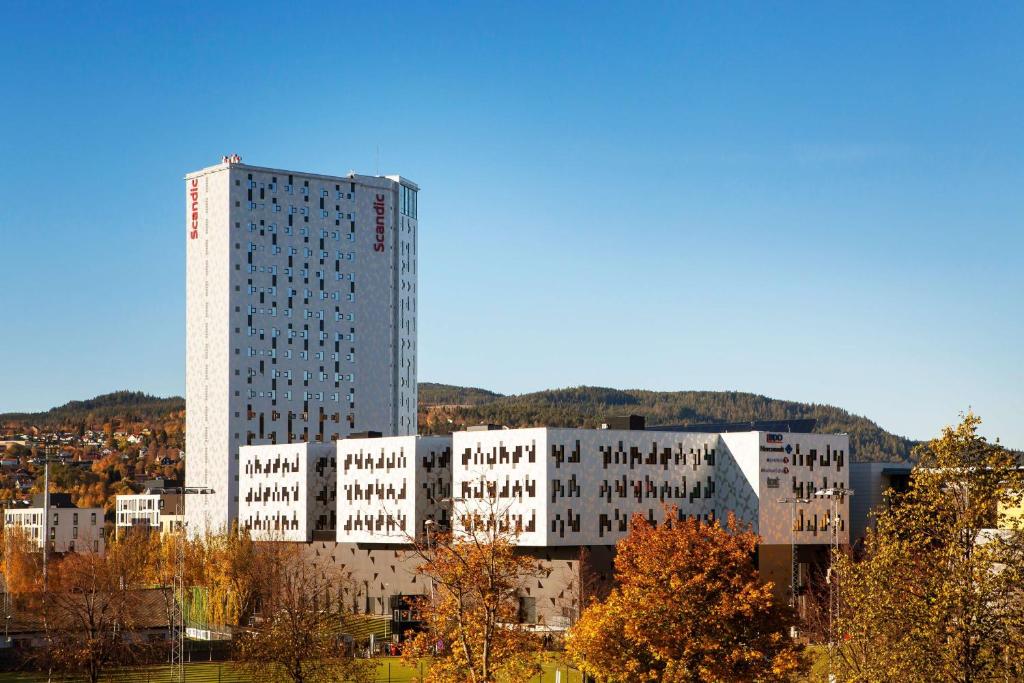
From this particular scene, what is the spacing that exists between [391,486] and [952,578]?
350 feet

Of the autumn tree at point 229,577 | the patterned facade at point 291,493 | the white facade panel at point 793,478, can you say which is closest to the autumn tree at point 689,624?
the white facade panel at point 793,478

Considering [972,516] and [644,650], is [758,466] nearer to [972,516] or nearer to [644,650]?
[644,650]

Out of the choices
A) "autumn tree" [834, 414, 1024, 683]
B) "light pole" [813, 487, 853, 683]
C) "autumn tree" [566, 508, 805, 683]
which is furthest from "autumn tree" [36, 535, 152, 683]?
"autumn tree" [834, 414, 1024, 683]

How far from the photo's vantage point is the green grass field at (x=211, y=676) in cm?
9262

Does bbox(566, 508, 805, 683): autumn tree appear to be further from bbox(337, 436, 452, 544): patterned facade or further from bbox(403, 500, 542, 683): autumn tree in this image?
bbox(337, 436, 452, 544): patterned facade

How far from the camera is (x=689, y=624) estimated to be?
64812 millimetres

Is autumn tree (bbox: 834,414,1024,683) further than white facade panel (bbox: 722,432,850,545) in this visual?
No

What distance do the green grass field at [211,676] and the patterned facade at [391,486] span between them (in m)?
38.6

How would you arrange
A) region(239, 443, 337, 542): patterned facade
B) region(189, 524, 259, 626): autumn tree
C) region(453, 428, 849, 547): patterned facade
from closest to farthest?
1. region(453, 428, 849, 547): patterned facade
2. region(189, 524, 259, 626): autumn tree
3. region(239, 443, 337, 542): patterned facade

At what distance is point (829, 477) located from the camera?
138250 mm

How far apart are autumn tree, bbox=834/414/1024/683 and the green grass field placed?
161 feet

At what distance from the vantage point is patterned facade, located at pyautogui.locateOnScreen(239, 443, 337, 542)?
157375 mm

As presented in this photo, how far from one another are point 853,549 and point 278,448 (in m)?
65.3

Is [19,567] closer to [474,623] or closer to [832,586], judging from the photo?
[832,586]
